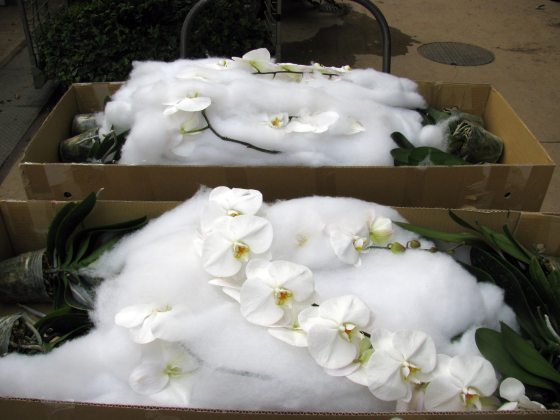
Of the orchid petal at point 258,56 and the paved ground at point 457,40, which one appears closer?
the orchid petal at point 258,56

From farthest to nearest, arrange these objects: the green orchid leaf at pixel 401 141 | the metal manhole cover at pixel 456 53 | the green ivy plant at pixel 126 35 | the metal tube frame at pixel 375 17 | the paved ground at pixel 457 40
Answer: the metal manhole cover at pixel 456 53, the paved ground at pixel 457 40, the green ivy plant at pixel 126 35, the metal tube frame at pixel 375 17, the green orchid leaf at pixel 401 141

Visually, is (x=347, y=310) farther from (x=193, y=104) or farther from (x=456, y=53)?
(x=456, y=53)

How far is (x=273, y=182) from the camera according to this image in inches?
44.4

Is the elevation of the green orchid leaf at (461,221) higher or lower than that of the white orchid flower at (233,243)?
lower

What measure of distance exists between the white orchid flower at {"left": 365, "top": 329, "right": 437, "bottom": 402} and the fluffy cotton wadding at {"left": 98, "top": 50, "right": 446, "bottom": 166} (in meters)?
0.53

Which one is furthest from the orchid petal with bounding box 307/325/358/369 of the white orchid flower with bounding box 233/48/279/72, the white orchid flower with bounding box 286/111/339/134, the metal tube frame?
the metal tube frame

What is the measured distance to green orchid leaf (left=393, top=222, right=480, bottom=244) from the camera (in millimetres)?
938

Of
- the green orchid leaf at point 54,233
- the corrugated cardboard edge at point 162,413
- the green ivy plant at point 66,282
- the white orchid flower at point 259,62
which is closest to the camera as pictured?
the corrugated cardboard edge at point 162,413

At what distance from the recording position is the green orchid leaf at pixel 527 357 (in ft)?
2.44

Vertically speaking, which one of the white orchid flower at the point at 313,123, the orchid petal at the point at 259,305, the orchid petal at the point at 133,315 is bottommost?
the orchid petal at the point at 133,315

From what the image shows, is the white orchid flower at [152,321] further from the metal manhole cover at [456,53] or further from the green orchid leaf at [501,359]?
the metal manhole cover at [456,53]

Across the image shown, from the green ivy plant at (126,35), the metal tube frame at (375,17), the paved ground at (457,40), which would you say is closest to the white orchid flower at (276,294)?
the metal tube frame at (375,17)

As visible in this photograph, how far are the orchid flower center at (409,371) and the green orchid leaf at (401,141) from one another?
0.67 metres

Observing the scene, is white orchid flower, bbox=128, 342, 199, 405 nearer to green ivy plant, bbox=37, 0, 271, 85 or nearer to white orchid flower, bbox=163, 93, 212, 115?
white orchid flower, bbox=163, 93, 212, 115
